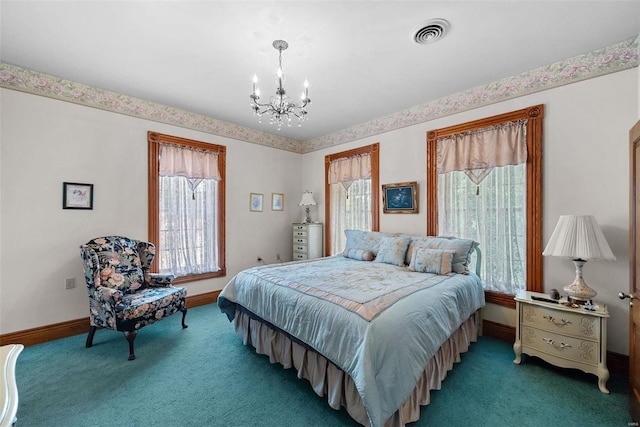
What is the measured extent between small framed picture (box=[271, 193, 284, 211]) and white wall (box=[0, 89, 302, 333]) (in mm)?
1724

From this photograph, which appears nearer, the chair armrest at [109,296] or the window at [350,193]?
the chair armrest at [109,296]

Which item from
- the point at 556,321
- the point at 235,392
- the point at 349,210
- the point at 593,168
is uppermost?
the point at 593,168

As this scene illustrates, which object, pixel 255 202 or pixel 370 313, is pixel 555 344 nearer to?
pixel 370 313

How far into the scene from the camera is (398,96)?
3.29 meters

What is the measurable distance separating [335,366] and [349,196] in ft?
9.95

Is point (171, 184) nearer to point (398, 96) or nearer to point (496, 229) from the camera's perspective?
point (398, 96)

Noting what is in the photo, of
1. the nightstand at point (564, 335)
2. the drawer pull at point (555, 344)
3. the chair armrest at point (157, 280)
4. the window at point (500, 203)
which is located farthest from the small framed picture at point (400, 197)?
the chair armrest at point (157, 280)

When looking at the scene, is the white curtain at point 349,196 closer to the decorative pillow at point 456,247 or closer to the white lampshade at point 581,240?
the decorative pillow at point 456,247

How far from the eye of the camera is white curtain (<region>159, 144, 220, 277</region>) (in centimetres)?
363

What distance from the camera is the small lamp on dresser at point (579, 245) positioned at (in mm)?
2039

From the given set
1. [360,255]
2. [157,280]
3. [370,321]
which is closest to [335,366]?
[370,321]

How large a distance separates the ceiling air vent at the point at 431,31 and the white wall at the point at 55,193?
323 centimetres

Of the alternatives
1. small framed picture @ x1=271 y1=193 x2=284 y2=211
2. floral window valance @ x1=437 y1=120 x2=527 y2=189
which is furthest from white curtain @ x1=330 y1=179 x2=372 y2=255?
floral window valance @ x1=437 y1=120 x2=527 y2=189

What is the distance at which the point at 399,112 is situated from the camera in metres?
3.76
